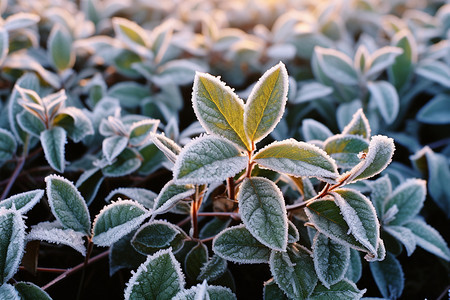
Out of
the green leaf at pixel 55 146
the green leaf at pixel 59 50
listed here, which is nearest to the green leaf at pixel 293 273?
the green leaf at pixel 55 146

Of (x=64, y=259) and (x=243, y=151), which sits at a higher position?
(x=243, y=151)

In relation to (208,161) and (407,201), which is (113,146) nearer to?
(208,161)

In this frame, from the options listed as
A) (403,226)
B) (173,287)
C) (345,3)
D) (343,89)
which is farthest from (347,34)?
(173,287)

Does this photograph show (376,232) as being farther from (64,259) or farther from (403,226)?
(64,259)

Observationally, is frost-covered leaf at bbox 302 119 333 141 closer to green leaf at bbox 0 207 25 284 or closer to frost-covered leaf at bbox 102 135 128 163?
frost-covered leaf at bbox 102 135 128 163

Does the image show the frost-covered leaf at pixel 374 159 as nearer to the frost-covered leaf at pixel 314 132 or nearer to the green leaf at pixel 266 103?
the green leaf at pixel 266 103

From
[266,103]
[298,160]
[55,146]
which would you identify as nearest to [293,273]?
[298,160]
